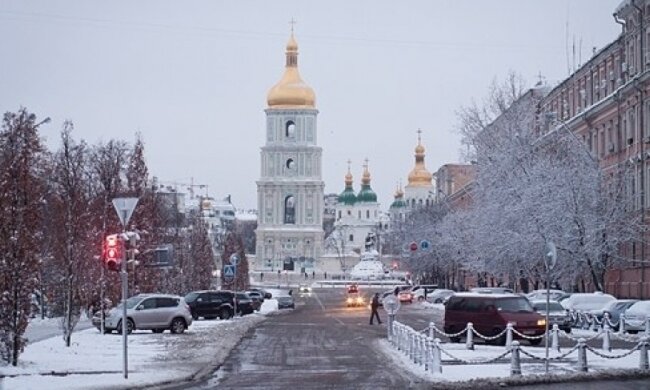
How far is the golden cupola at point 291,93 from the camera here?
18338 centimetres

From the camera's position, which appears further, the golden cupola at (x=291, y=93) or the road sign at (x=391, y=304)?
the golden cupola at (x=291, y=93)

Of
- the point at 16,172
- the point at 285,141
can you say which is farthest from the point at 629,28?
the point at 285,141

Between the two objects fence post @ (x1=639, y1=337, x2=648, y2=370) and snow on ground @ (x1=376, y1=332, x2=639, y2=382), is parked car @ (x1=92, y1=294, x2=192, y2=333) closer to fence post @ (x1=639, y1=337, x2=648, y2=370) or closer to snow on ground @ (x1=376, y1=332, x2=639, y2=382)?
snow on ground @ (x1=376, y1=332, x2=639, y2=382)

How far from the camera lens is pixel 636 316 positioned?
42.3 meters

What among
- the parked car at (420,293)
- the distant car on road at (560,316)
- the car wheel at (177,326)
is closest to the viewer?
the distant car on road at (560,316)

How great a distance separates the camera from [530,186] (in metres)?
58.1

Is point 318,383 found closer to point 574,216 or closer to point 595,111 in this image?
point 574,216

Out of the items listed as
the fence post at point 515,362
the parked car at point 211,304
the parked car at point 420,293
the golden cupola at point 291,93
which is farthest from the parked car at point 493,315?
the golden cupola at point 291,93

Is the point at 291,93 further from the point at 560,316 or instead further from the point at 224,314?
the point at 560,316

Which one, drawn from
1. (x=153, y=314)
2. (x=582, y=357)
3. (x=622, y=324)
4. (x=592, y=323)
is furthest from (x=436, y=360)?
(x=592, y=323)

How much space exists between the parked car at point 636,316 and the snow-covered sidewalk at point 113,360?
13413 millimetres

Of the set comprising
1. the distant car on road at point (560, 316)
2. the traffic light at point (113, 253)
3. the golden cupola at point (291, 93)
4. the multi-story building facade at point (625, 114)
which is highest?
the golden cupola at point (291, 93)

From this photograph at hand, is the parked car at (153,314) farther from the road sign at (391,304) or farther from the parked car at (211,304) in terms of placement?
the parked car at (211,304)

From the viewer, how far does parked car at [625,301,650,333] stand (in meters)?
42.0
